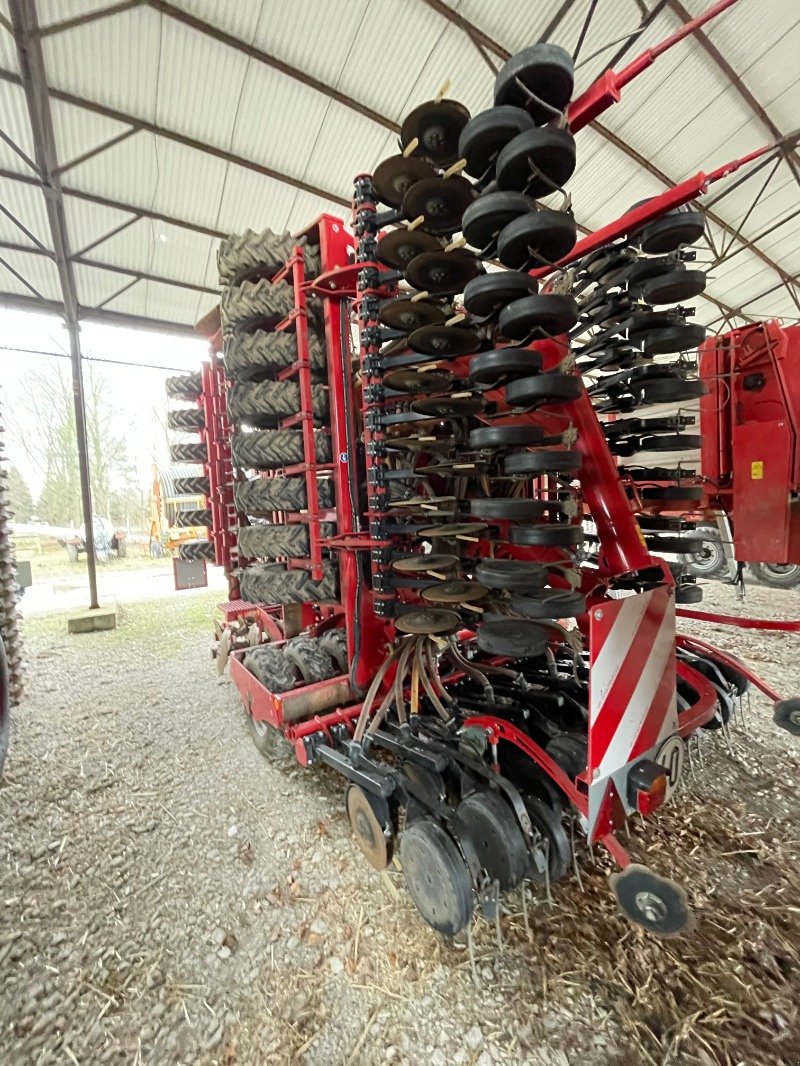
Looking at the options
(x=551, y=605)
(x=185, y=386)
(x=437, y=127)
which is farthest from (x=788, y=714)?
(x=185, y=386)

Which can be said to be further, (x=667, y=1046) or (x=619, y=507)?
(x=619, y=507)

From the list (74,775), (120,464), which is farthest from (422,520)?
(120,464)

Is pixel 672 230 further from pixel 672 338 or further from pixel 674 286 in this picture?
pixel 672 338

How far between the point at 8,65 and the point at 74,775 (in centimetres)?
706

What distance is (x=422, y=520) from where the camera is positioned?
8.34ft

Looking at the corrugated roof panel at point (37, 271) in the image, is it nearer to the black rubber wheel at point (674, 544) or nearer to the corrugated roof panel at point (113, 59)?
the corrugated roof panel at point (113, 59)

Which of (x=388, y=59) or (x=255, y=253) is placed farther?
(x=388, y=59)

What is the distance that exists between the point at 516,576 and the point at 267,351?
1994mm

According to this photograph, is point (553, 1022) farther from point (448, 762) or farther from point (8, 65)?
point (8, 65)

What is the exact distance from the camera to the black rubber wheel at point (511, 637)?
169 centimetres

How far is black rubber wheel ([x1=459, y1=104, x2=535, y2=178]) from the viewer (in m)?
1.49

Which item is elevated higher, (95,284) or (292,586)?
(95,284)

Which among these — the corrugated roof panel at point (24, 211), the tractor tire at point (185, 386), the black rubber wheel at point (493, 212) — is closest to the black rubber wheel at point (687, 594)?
the black rubber wheel at point (493, 212)

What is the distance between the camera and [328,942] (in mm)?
1746
